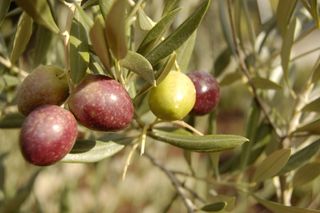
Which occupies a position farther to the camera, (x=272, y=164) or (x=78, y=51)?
(x=272, y=164)

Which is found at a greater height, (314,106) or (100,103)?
(100,103)

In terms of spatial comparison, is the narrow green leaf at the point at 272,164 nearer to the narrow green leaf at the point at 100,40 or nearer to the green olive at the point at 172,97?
the green olive at the point at 172,97

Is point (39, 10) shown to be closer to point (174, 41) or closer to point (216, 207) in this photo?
point (174, 41)

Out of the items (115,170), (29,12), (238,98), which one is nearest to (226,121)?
(238,98)

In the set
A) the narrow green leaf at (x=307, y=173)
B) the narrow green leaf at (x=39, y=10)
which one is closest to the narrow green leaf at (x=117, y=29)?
the narrow green leaf at (x=39, y=10)

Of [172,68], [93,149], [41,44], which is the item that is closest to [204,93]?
[172,68]

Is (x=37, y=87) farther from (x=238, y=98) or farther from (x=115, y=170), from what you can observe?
(x=238, y=98)

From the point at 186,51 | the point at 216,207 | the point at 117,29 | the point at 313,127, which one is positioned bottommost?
the point at 216,207
